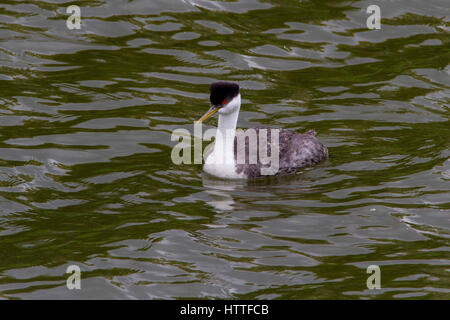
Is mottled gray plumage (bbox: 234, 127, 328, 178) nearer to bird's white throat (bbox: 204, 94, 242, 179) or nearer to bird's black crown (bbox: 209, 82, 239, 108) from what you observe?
bird's white throat (bbox: 204, 94, 242, 179)

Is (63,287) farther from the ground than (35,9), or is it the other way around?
(35,9)

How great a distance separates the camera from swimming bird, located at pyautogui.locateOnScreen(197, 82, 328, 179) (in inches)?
594

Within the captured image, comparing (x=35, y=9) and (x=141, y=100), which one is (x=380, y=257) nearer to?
(x=141, y=100)

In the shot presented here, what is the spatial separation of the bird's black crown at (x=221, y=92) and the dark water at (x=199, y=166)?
1216mm

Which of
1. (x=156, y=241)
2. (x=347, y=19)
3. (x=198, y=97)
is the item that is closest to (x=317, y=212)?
(x=156, y=241)

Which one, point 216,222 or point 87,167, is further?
point 87,167

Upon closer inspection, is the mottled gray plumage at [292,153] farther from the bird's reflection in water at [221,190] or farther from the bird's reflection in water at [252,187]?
the bird's reflection in water at [221,190]

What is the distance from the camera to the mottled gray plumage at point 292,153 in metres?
15.2

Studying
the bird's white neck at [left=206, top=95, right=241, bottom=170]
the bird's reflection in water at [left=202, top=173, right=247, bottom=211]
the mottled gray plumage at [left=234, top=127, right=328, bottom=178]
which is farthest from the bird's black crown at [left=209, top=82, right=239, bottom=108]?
the bird's reflection in water at [left=202, top=173, right=247, bottom=211]

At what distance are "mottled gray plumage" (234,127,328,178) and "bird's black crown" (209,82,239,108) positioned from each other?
0.89 meters

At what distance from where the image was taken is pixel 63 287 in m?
11.5

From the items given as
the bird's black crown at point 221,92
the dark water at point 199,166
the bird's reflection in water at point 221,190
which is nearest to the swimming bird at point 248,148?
the bird's black crown at point 221,92
